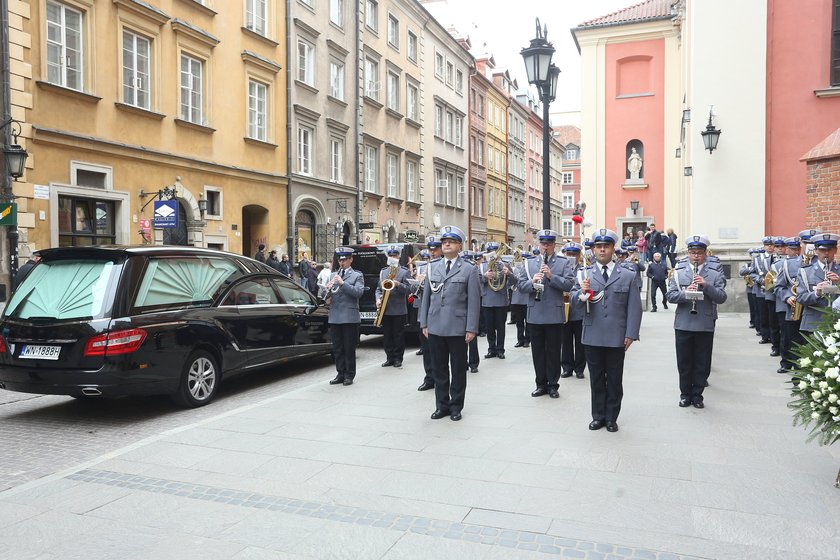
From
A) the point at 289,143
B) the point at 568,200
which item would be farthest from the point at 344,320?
the point at 568,200

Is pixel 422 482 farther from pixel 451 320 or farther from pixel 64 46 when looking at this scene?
pixel 64 46

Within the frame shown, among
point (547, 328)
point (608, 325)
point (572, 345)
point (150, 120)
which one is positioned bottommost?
point (572, 345)

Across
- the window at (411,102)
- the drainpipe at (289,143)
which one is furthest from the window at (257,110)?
the window at (411,102)

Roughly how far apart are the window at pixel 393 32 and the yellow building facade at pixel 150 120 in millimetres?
9890

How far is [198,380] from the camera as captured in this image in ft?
25.6

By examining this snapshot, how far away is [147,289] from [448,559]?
4852mm

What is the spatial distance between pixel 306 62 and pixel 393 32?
9.30 meters

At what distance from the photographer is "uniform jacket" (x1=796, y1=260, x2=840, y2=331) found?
8.19 metres

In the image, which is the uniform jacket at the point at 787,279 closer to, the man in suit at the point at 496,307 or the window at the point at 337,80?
the man in suit at the point at 496,307

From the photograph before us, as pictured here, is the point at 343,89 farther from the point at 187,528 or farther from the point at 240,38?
the point at 187,528

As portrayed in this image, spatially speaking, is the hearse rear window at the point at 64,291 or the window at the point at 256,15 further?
the window at the point at 256,15

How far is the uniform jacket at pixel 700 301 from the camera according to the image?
24.4 ft

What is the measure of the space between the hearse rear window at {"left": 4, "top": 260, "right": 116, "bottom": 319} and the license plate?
0.31 metres

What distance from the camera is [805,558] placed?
3.77 meters
